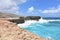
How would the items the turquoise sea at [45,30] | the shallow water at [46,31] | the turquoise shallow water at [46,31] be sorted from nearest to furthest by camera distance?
the turquoise shallow water at [46,31], the shallow water at [46,31], the turquoise sea at [45,30]

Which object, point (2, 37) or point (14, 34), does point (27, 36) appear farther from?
point (2, 37)

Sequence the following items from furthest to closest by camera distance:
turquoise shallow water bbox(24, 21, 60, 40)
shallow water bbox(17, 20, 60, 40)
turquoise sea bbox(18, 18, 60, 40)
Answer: turquoise sea bbox(18, 18, 60, 40)
shallow water bbox(17, 20, 60, 40)
turquoise shallow water bbox(24, 21, 60, 40)

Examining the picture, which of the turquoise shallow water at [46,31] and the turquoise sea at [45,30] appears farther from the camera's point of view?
the turquoise sea at [45,30]

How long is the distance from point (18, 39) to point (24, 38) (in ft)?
1.18

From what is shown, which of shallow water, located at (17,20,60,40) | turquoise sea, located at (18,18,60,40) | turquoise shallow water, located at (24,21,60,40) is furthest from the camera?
turquoise sea, located at (18,18,60,40)

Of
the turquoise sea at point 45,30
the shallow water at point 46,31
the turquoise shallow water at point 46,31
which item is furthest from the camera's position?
the turquoise sea at point 45,30

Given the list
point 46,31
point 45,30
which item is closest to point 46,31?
point 46,31

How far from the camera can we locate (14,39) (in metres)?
7.79

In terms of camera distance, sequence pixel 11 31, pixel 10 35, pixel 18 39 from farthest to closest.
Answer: pixel 11 31 < pixel 10 35 < pixel 18 39

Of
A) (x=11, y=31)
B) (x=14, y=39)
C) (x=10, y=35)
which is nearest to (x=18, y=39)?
(x=14, y=39)

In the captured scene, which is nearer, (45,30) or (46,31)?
(46,31)

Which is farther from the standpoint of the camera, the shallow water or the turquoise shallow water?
the shallow water

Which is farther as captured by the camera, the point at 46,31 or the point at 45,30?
the point at 45,30

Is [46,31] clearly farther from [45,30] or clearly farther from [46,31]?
[45,30]
